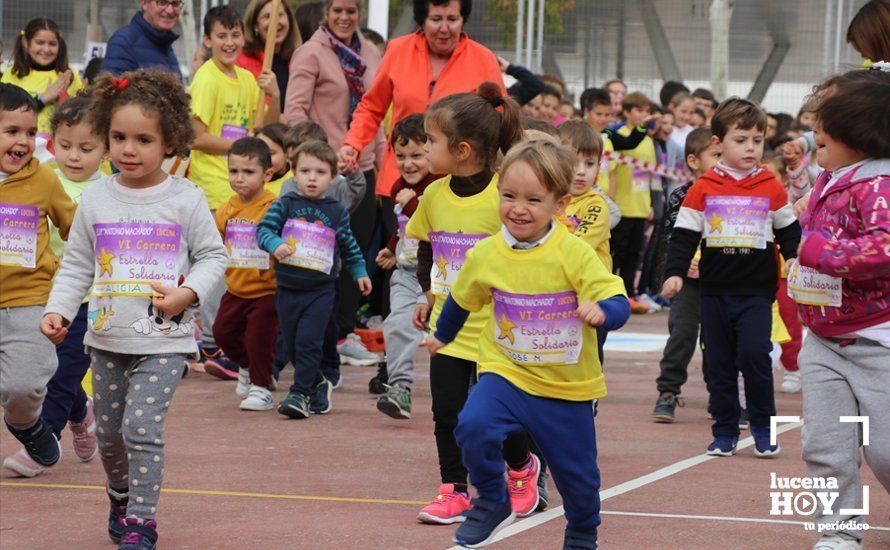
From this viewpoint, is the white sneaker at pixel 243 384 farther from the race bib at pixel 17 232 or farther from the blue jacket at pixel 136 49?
the race bib at pixel 17 232

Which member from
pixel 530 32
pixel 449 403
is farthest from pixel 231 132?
pixel 530 32

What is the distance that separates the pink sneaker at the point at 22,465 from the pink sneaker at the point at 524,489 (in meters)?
2.38

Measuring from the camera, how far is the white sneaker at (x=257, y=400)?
9.73 meters

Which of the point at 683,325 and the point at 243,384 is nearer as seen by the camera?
the point at 683,325

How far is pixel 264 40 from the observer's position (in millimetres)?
12320

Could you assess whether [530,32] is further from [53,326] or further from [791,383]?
[53,326]

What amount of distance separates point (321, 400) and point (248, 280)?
1034mm

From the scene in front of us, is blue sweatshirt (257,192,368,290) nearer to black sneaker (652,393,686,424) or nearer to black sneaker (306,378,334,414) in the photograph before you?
black sneaker (306,378,334,414)

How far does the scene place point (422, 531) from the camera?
6.20 metres

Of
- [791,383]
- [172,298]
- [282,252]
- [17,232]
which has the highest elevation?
[17,232]

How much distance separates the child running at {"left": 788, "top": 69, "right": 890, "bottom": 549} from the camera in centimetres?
576

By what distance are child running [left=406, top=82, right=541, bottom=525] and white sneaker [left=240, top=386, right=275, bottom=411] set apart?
3194 mm

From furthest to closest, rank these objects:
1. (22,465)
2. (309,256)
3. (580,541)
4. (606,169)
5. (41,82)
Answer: (606,169), (41,82), (309,256), (22,465), (580,541)

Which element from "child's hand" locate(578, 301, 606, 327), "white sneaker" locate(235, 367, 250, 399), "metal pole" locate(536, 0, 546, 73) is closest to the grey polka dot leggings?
"child's hand" locate(578, 301, 606, 327)
